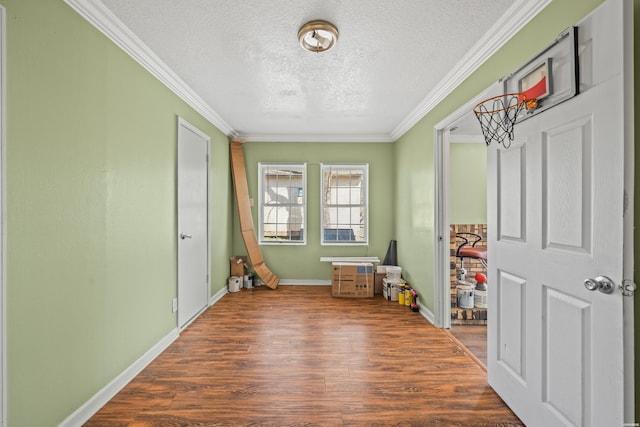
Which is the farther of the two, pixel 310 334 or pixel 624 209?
pixel 310 334

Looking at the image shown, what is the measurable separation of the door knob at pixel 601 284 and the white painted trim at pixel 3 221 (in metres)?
2.56

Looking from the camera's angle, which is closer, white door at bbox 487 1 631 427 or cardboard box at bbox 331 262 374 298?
white door at bbox 487 1 631 427

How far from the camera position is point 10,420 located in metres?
1.33

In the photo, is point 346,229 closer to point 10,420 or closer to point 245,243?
point 245,243

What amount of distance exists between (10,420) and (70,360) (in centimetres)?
34

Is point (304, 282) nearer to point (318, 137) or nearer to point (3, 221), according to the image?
point (318, 137)

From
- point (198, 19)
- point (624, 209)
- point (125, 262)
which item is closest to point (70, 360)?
point (125, 262)

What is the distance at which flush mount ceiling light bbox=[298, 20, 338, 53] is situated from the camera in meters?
1.91

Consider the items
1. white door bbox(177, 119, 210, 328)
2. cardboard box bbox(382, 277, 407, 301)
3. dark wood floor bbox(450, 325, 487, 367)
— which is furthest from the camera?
cardboard box bbox(382, 277, 407, 301)

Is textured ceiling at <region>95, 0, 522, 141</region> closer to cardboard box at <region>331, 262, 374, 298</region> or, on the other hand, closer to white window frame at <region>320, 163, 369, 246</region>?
white window frame at <region>320, 163, 369, 246</region>

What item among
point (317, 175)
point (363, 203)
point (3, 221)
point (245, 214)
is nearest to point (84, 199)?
point (3, 221)

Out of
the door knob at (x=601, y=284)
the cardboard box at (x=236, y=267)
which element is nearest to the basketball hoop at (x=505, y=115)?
the door knob at (x=601, y=284)

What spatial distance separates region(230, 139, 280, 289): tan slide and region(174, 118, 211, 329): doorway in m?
0.87

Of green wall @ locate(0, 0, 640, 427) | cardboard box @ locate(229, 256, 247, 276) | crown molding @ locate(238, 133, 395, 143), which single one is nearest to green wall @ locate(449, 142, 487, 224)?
crown molding @ locate(238, 133, 395, 143)
